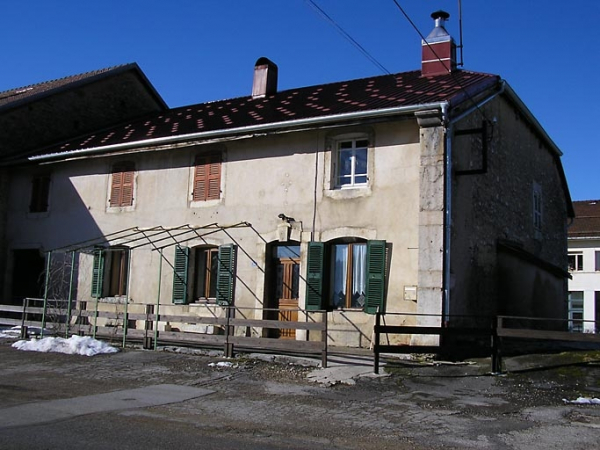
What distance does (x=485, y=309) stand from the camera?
1448 cm

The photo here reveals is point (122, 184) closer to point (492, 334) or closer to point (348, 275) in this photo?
point (348, 275)

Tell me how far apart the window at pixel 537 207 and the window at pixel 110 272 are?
1171 cm

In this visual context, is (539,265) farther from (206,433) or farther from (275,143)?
(206,433)

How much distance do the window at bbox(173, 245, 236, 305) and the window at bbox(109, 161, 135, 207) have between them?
96.0 inches

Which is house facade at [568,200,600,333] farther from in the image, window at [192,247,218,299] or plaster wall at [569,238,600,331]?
window at [192,247,218,299]

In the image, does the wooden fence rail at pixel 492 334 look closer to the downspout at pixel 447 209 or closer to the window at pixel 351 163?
the downspout at pixel 447 209

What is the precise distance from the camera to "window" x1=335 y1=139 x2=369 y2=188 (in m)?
13.9

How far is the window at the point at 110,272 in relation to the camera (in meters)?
17.0

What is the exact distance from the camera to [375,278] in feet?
43.0

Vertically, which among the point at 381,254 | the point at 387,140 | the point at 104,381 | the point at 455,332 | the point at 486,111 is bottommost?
the point at 104,381

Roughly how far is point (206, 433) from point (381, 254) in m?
7.17

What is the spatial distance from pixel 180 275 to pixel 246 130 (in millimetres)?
3956

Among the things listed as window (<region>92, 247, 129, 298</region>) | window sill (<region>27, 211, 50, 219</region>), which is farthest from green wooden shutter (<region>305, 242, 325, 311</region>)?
window sill (<region>27, 211, 50, 219</region>)

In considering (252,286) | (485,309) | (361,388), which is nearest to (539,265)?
(485,309)
